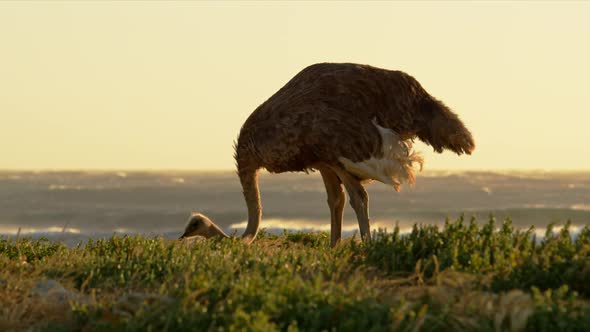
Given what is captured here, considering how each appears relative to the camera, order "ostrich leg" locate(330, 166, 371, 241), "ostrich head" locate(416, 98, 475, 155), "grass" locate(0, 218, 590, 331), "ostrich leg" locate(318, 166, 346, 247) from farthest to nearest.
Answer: "ostrich leg" locate(318, 166, 346, 247)
"ostrich leg" locate(330, 166, 371, 241)
"ostrich head" locate(416, 98, 475, 155)
"grass" locate(0, 218, 590, 331)

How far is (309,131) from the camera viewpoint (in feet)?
41.2

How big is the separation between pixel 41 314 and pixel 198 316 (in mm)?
1917

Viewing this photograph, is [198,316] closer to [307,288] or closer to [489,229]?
[307,288]

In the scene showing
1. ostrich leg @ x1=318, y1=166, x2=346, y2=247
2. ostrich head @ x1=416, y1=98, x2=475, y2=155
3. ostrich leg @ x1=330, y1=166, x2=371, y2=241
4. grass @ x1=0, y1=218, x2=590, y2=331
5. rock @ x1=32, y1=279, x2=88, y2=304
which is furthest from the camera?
ostrich leg @ x1=318, y1=166, x2=346, y2=247

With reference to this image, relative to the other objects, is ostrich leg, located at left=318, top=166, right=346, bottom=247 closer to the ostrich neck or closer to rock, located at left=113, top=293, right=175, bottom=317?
the ostrich neck

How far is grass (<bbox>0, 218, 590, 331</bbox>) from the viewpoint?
23.0 feet

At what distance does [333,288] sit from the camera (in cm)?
752

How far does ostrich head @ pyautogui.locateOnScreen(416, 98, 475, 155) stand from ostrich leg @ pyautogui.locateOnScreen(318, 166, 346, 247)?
1.56 metres

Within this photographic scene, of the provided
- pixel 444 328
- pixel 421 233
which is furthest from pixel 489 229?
pixel 444 328

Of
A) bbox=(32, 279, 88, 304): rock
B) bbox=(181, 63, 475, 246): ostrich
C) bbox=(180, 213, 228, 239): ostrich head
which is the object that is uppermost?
bbox=(181, 63, 475, 246): ostrich

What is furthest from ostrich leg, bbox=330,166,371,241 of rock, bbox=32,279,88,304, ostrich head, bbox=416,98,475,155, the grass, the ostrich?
rock, bbox=32,279,88,304

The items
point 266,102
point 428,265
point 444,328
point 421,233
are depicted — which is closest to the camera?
point 444,328

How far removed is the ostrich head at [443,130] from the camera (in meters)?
12.9

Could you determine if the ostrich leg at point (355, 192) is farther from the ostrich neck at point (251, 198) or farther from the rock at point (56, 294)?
the rock at point (56, 294)
